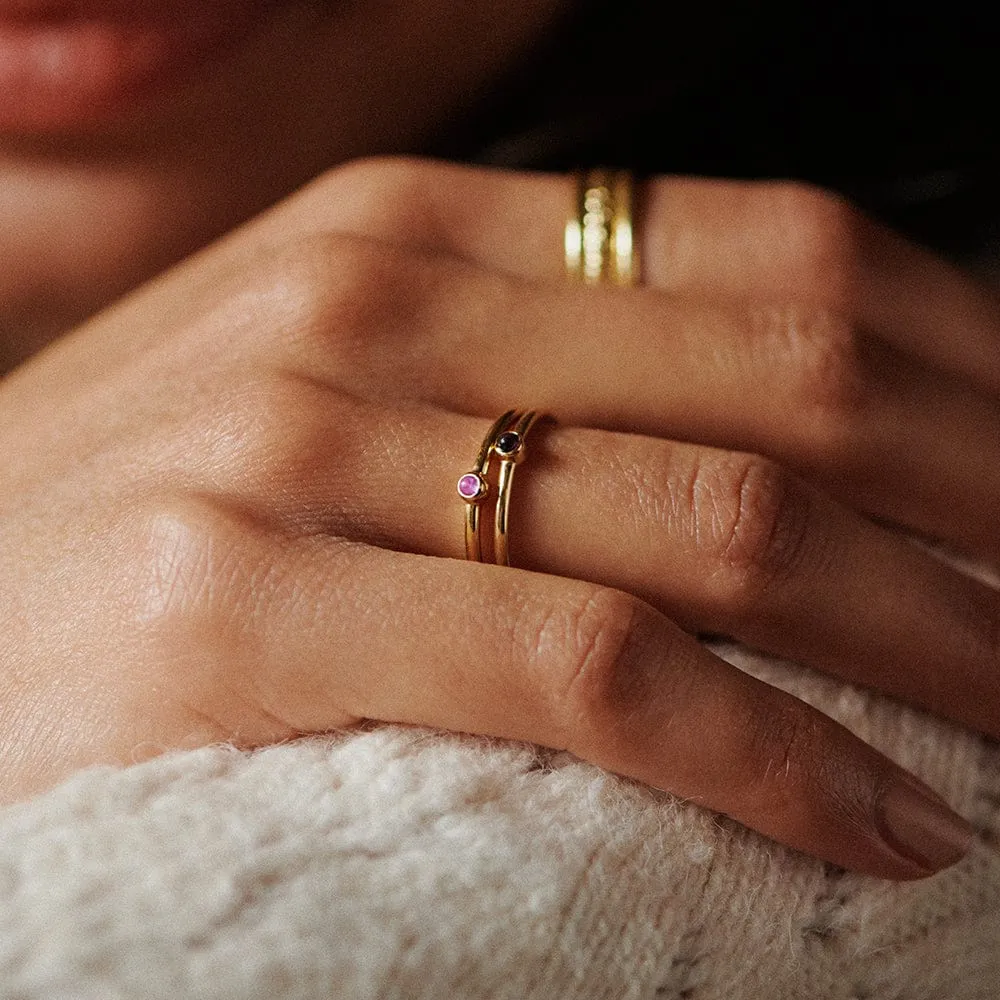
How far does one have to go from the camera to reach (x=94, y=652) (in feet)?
1.78

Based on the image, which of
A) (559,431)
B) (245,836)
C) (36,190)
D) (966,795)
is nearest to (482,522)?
(559,431)

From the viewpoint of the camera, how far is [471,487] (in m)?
0.56

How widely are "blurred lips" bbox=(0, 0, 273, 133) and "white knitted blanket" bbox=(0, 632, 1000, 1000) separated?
567 millimetres

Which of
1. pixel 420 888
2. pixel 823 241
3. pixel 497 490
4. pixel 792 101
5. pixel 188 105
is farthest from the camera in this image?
pixel 792 101

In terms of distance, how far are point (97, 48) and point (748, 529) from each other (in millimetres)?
630

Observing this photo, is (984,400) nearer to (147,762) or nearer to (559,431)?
(559,431)

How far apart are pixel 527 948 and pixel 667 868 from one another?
0.09 m

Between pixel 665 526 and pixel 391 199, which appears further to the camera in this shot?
pixel 391 199

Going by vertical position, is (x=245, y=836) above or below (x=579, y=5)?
below

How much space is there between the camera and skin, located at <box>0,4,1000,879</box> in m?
0.52

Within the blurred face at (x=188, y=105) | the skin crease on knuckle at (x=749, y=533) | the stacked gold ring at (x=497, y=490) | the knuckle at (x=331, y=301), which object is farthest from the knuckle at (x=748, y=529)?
the blurred face at (x=188, y=105)

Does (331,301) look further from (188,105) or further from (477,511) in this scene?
(188,105)

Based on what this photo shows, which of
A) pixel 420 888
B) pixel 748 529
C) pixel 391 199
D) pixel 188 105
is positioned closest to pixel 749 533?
pixel 748 529

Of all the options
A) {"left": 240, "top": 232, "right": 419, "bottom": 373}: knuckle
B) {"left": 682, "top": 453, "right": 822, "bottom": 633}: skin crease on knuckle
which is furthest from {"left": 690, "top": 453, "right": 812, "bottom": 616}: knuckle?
{"left": 240, "top": 232, "right": 419, "bottom": 373}: knuckle
